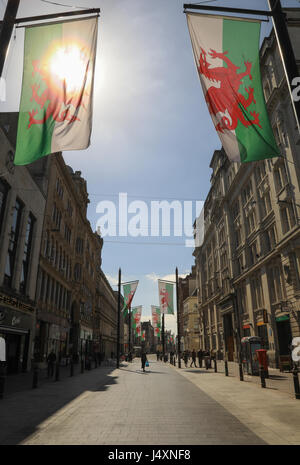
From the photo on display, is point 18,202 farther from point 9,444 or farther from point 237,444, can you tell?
point 237,444

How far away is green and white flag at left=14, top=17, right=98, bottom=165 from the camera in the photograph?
7.97 meters

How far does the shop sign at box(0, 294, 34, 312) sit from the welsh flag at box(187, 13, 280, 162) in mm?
18657

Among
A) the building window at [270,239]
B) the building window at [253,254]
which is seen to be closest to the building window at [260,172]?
the building window at [270,239]

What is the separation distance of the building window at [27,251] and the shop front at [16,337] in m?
2.65

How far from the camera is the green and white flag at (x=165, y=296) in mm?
34319

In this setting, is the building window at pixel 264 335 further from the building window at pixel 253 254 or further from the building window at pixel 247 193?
the building window at pixel 247 193

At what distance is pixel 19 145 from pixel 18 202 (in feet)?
60.6

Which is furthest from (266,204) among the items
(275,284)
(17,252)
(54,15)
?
(54,15)

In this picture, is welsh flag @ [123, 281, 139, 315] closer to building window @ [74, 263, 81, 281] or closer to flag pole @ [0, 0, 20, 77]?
building window @ [74, 263, 81, 281]

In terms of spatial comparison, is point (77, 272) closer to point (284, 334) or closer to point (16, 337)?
point (16, 337)

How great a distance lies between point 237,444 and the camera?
607cm

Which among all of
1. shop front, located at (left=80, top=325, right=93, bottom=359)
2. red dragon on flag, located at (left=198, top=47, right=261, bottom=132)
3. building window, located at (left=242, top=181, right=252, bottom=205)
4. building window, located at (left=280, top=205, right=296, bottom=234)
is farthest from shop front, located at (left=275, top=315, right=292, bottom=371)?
shop front, located at (left=80, top=325, right=93, bottom=359)
